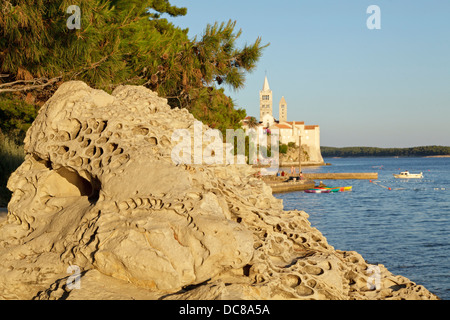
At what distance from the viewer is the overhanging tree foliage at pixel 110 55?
25.9 feet

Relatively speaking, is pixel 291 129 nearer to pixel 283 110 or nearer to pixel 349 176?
pixel 283 110

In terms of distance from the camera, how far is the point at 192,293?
4.14m

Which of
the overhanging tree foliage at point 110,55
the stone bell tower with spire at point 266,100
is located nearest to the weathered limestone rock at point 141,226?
the overhanging tree foliage at point 110,55

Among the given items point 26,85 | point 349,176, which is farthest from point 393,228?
point 349,176

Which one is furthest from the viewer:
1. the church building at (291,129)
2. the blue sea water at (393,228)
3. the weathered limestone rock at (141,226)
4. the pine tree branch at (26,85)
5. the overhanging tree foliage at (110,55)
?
the church building at (291,129)

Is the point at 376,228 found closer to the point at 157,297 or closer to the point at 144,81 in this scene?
the point at 144,81

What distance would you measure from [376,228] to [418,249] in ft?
17.8

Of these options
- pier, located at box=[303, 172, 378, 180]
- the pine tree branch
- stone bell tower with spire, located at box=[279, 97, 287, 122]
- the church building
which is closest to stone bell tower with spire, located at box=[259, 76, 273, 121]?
the church building

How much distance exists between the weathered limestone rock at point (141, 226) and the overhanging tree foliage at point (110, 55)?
2150mm

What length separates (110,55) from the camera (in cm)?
897

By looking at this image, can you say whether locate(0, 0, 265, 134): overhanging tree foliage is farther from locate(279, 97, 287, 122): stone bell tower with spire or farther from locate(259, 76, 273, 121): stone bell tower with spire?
locate(279, 97, 287, 122): stone bell tower with spire

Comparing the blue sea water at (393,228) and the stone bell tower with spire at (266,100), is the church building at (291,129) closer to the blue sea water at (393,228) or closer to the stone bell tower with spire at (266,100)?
the stone bell tower with spire at (266,100)

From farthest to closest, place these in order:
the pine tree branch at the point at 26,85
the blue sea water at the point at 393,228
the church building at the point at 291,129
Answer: the church building at the point at 291,129, the blue sea water at the point at 393,228, the pine tree branch at the point at 26,85
